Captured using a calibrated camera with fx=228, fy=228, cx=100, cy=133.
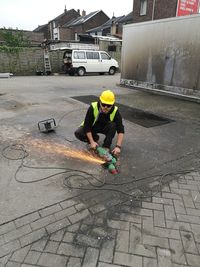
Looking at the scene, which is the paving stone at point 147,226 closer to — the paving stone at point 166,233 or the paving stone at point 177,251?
the paving stone at point 166,233

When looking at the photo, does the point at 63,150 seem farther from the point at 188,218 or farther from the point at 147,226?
the point at 188,218

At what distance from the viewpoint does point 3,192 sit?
297cm

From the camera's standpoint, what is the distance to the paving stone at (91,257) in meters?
2.03

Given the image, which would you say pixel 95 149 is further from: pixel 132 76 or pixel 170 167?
pixel 132 76

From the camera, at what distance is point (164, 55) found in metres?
9.45

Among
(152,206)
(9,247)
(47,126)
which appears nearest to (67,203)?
(9,247)

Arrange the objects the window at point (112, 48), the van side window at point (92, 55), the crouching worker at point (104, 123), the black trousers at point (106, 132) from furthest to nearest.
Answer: the window at point (112, 48), the van side window at point (92, 55), the black trousers at point (106, 132), the crouching worker at point (104, 123)

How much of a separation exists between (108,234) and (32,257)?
77cm

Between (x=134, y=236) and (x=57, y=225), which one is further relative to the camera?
(x=57, y=225)

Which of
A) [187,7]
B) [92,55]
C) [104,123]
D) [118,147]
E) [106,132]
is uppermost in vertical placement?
[187,7]

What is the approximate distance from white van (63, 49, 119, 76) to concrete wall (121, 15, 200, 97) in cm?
636

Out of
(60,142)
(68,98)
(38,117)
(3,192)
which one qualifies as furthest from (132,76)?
(3,192)

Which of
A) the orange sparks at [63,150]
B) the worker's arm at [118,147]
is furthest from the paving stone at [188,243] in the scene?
the orange sparks at [63,150]

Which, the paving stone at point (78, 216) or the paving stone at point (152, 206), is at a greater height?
the paving stone at point (78, 216)
